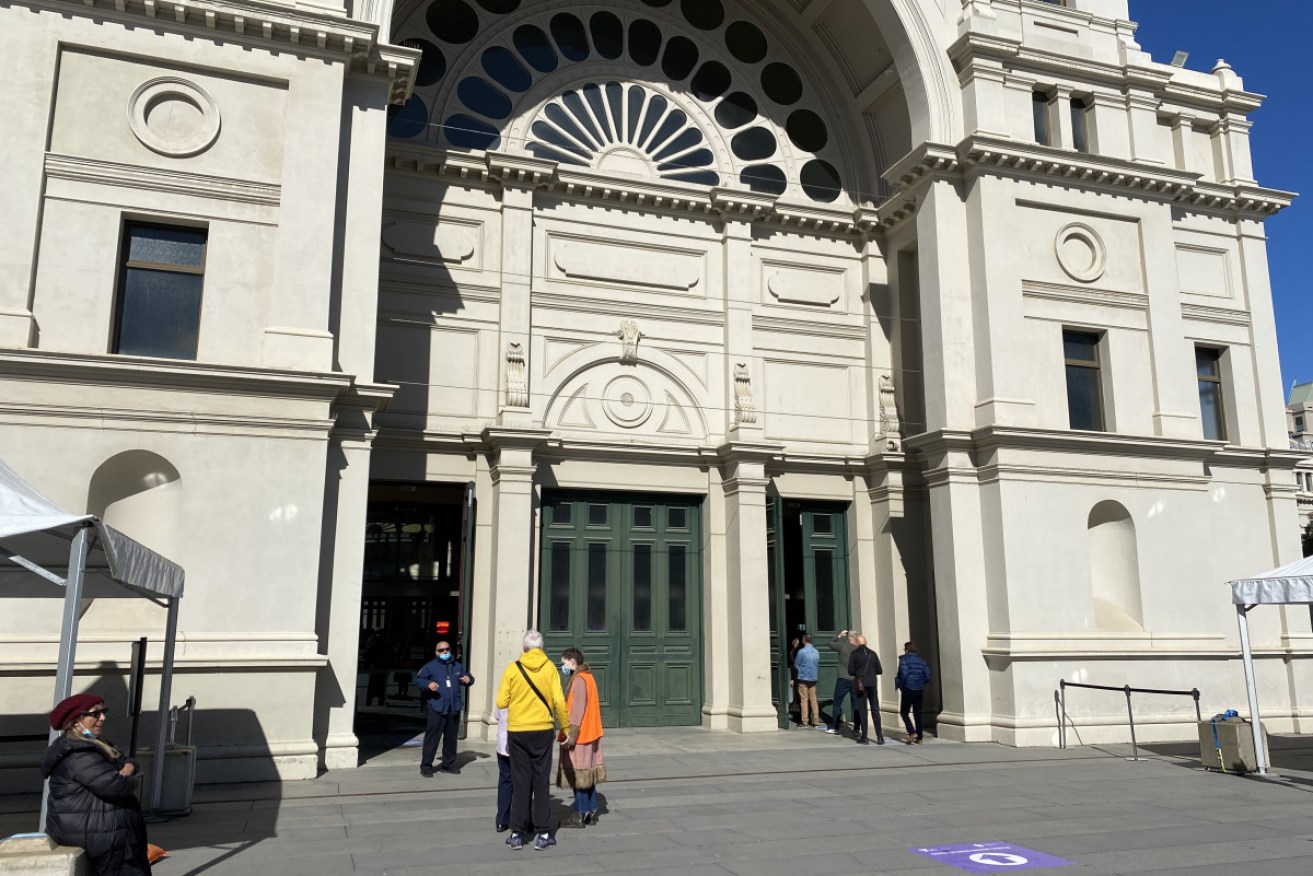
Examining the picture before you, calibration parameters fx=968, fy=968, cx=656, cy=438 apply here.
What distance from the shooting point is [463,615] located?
53.3ft

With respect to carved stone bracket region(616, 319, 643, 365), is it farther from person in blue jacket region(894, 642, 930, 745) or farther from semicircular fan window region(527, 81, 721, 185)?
person in blue jacket region(894, 642, 930, 745)

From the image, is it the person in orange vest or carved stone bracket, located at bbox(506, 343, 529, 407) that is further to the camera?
carved stone bracket, located at bbox(506, 343, 529, 407)

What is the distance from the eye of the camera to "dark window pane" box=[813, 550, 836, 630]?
63.3 ft

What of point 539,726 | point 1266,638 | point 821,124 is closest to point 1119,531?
point 1266,638

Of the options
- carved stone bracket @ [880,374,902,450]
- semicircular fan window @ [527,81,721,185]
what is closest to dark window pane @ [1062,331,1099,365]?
carved stone bracket @ [880,374,902,450]

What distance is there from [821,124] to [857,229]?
2.84m

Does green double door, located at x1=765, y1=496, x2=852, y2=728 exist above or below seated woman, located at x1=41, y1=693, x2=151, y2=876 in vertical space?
above

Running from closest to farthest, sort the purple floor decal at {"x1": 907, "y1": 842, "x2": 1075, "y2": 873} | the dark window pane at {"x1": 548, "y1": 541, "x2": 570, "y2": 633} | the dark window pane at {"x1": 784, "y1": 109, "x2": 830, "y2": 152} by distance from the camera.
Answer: the purple floor decal at {"x1": 907, "y1": 842, "x2": 1075, "y2": 873} < the dark window pane at {"x1": 548, "y1": 541, "x2": 570, "y2": 633} < the dark window pane at {"x1": 784, "y1": 109, "x2": 830, "y2": 152}

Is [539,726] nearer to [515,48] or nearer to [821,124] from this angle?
[515,48]

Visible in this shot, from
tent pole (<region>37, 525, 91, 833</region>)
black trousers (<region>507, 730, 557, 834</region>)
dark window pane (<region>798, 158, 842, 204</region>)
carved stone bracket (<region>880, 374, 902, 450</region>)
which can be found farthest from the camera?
dark window pane (<region>798, 158, 842, 204</region>)

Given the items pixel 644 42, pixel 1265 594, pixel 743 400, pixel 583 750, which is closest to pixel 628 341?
pixel 743 400

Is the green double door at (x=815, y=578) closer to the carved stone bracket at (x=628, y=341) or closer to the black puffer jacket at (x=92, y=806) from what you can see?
the carved stone bracket at (x=628, y=341)

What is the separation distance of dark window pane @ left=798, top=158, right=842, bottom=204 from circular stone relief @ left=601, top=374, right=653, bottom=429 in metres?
6.12

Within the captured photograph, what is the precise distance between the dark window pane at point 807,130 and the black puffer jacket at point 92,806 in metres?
18.5
